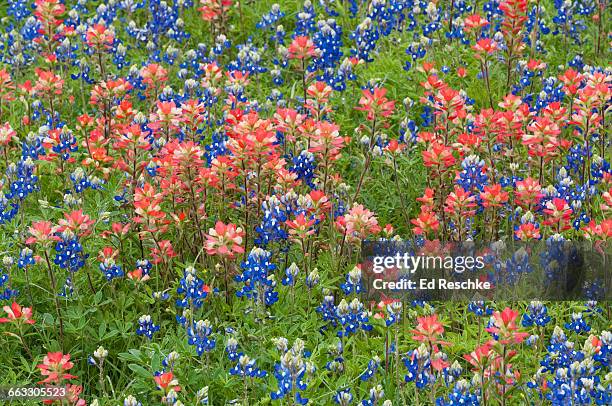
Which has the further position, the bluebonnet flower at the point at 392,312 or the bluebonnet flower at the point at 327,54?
the bluebonnet flower at the point at 327,54

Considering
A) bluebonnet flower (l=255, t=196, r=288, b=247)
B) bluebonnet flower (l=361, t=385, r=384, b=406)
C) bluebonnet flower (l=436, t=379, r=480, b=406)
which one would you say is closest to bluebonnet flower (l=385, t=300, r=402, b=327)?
bluebonnet flower (l=361, t=385, r=384, b=406)

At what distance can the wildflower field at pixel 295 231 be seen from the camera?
14.2 ft

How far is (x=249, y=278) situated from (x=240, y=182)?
1054 mm

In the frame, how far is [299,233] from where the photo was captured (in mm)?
4777

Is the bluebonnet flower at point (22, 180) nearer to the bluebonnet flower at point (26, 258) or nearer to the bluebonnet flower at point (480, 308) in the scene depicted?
the bluebonnet flower at point (26, 258)

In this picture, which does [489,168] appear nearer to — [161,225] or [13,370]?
[161,225]

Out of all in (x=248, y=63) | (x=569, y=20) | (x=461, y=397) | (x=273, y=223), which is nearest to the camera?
(x=461, y=397)

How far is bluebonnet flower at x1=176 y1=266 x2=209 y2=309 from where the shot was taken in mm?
4578

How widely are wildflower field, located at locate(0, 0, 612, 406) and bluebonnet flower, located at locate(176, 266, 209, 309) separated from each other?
15 mm

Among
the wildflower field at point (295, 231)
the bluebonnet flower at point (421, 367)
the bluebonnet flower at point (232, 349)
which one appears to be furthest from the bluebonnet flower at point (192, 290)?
the bluebonnet flower at point (421, 367)

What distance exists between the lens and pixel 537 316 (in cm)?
455

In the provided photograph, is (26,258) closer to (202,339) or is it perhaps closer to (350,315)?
(202,339)

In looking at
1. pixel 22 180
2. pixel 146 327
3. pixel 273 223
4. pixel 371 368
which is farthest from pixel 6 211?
Result: pixel 371 368

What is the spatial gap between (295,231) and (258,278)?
33 cm
